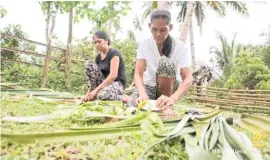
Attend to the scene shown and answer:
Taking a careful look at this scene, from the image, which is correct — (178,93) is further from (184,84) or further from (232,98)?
(232,98)

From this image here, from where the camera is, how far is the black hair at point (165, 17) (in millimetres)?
2176

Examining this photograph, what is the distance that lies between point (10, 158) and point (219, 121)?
2.75 feet

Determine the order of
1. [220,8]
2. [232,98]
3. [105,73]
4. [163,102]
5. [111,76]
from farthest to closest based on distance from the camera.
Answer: [220,8] < [232,98] < [105,73] < [111,76] < [163,102]

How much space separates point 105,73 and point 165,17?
116 cm

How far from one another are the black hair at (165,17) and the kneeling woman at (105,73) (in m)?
0.67

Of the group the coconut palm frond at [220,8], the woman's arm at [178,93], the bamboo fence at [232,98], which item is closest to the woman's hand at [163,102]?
the woman's arm at [178,93]

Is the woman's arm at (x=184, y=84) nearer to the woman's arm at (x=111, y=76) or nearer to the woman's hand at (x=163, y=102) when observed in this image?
the woman's hand at (x=163, y=102)

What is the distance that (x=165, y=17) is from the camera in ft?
7.14

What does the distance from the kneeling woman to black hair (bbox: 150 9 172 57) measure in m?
0.67

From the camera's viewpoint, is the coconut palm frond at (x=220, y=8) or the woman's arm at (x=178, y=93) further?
the coconut palm frond at (x=220, y=8)

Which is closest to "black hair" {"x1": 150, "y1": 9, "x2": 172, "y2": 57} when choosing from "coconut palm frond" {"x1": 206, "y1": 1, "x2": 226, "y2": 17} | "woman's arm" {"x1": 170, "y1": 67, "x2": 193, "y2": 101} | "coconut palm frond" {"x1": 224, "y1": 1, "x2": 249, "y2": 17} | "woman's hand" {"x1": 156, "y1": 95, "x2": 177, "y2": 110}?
"woman's arm" {"x1": 170, "y1": 67, "x2": 193, "y2": 101}

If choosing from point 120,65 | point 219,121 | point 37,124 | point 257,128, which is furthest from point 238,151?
point 120,65

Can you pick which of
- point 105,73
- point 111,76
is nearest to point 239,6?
point 105,73

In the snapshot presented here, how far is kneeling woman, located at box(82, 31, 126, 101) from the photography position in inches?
114
